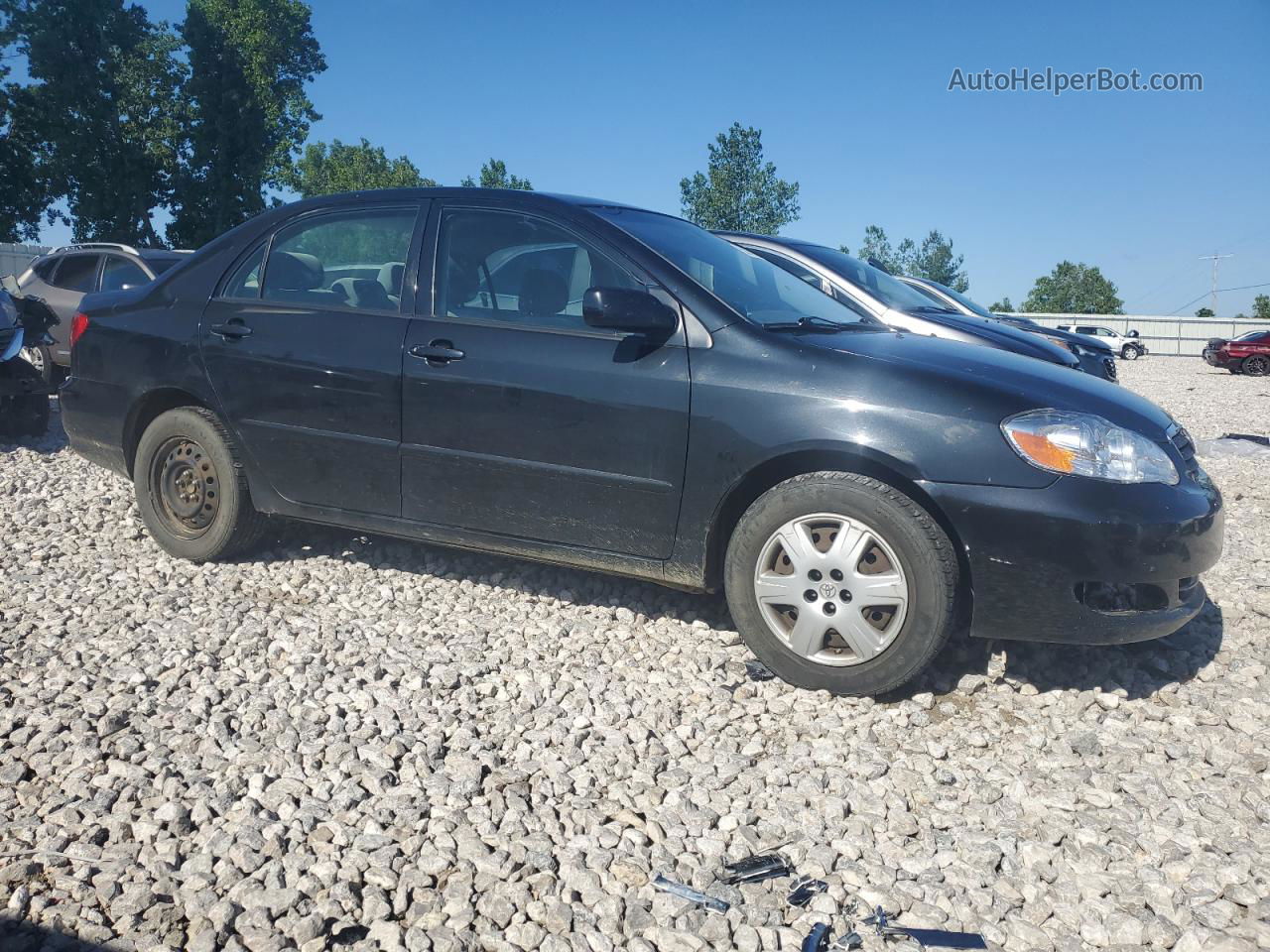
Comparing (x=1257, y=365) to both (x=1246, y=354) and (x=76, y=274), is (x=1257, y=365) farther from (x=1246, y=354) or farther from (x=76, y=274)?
(x=76, y=274)

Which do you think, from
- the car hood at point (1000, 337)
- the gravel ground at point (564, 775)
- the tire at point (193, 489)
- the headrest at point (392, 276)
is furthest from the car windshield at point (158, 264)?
the car hood at point (1000, 337)

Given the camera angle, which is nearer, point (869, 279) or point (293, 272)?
point (293, 272)

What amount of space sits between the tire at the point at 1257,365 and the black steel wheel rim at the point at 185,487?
31.1 metres

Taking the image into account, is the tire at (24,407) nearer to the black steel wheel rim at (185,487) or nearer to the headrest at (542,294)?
the black steel wheel rim at (185,487)

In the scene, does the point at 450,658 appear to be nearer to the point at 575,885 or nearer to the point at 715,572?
the point at 715,572

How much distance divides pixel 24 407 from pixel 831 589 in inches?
311

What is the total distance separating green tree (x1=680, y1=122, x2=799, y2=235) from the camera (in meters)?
47.1

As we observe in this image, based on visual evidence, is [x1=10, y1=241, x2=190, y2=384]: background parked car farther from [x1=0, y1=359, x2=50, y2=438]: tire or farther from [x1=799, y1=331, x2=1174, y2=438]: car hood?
[x1=799, y1=331, x2=1174, y2=438]: car hood

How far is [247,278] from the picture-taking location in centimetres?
503

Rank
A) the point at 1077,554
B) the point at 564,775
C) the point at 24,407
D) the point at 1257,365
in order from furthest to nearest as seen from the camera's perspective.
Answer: the point at 1257,365 < the point at 24,407 < the point at 1077,554 < the point at 564,775

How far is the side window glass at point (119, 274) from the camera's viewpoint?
1109 cm

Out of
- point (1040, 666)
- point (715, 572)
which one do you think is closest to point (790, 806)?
point (715, 572)

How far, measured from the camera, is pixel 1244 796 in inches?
122

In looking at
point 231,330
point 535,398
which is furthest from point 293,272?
point 535,398
